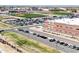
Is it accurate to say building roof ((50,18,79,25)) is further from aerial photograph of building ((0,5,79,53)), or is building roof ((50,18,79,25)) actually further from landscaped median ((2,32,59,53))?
landscaped median ((2,32,59,53))

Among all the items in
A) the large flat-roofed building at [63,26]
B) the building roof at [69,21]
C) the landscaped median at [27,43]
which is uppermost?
the building roof at [69,21]

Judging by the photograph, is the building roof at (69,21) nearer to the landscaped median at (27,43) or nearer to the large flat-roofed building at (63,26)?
the large flat-roofed building at (63,26)

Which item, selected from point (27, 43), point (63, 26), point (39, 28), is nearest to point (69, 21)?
point (63, 26)

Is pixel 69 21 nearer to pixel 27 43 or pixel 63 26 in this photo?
pixel 63 26

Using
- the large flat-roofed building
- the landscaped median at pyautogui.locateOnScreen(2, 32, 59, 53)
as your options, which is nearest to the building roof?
the large flat-roofed building

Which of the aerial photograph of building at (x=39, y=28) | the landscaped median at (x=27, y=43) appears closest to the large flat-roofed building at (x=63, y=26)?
the aerial photograph of building at (x=39, y=28)
